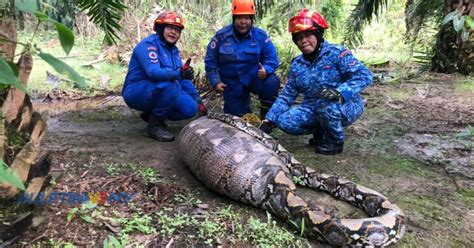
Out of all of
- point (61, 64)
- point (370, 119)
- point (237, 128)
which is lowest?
point (370, 119)

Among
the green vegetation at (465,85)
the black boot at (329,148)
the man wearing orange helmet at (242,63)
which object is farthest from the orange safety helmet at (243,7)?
the green vegetation at (465,85)

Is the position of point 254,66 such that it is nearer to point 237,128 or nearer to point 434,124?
point 237,128

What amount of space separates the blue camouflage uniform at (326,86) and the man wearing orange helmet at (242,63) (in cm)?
74

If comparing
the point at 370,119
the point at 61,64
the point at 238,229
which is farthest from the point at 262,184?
the point at 370,119

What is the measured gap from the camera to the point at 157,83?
4711 mm

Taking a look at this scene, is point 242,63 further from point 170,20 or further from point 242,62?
point 170,20

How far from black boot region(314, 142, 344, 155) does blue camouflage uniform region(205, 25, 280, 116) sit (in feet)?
4.14

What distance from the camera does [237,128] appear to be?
4.09 m

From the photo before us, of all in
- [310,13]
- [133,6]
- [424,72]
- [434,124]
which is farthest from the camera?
[133,6]

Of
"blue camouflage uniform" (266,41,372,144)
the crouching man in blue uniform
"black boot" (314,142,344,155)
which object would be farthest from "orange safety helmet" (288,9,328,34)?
"black boot" (314,142,344,155)

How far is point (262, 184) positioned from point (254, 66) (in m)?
2.42

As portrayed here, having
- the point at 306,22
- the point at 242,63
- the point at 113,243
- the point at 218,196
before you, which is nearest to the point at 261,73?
the point at 242,63

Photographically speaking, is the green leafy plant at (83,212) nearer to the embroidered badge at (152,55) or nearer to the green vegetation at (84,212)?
the green vegetation at (84,212)

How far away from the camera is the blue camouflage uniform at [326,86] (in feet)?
13.6
